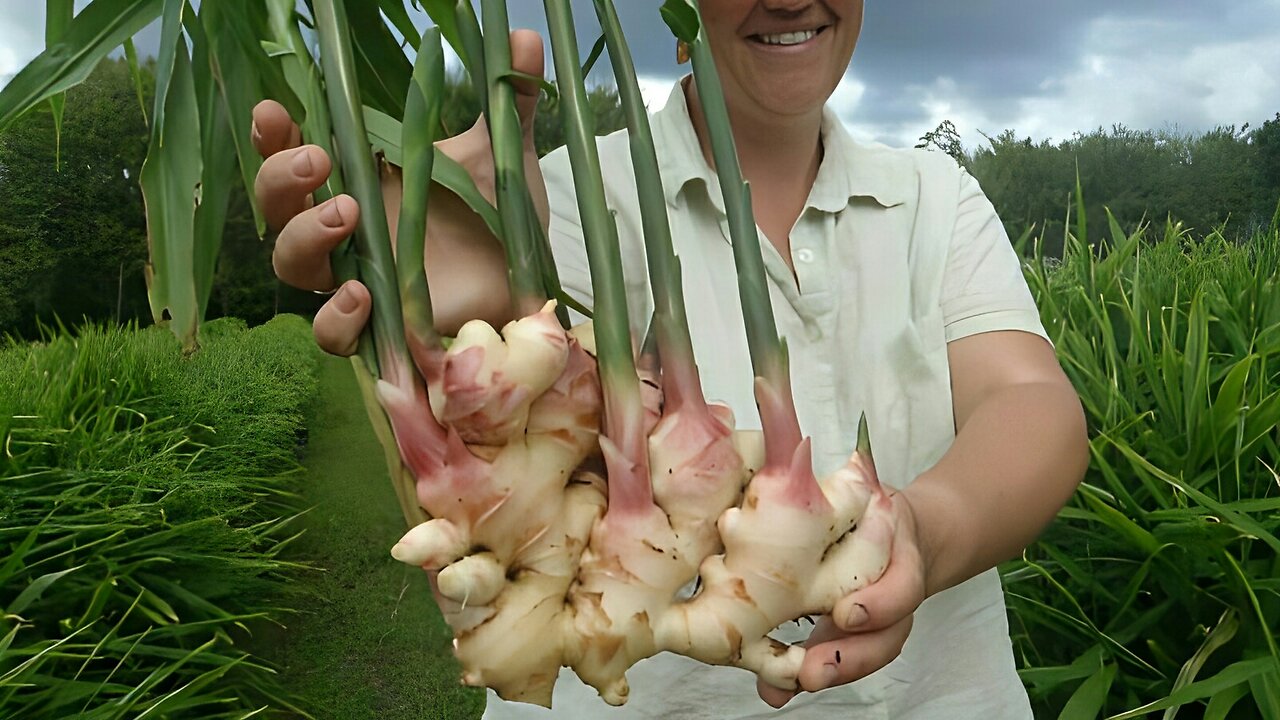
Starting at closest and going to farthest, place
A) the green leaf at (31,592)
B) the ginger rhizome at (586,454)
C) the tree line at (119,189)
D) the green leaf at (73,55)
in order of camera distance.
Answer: the ginger rhizome at (586,454) → the green leaf at (73,55) → the green leaf at (31,592) → the tree line at (119,189)

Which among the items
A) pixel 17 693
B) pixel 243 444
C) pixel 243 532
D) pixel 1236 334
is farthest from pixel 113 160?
pixel 1236 334

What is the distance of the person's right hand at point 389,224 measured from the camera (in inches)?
16.1

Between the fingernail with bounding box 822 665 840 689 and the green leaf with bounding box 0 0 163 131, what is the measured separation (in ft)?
1.78

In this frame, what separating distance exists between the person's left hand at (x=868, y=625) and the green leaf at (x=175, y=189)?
1.39 feet

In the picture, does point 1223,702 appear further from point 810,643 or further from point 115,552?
point 115,552

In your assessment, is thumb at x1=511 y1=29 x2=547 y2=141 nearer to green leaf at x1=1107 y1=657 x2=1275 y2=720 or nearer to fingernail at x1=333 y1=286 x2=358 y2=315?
fingernail at x1=333 y1=286 x2=358 y2=315

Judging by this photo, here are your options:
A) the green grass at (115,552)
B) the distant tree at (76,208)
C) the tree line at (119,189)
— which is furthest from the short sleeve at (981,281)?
the distant tree at (76,208)

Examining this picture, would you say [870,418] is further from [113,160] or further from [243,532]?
[113,160]

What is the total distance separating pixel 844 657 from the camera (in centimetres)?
42

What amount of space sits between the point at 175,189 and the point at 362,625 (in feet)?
9.85

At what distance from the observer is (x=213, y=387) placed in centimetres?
342

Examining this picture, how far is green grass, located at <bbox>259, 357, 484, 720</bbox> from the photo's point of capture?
2727 mm

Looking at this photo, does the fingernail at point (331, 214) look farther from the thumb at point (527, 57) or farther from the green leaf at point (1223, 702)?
the green leaf at point (1223, 702)

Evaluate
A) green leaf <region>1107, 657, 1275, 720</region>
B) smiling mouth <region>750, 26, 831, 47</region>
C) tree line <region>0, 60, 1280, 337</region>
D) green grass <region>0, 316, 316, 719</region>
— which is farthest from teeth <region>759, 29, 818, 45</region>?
tree line <region>0, 60, 1280, 337</region>
